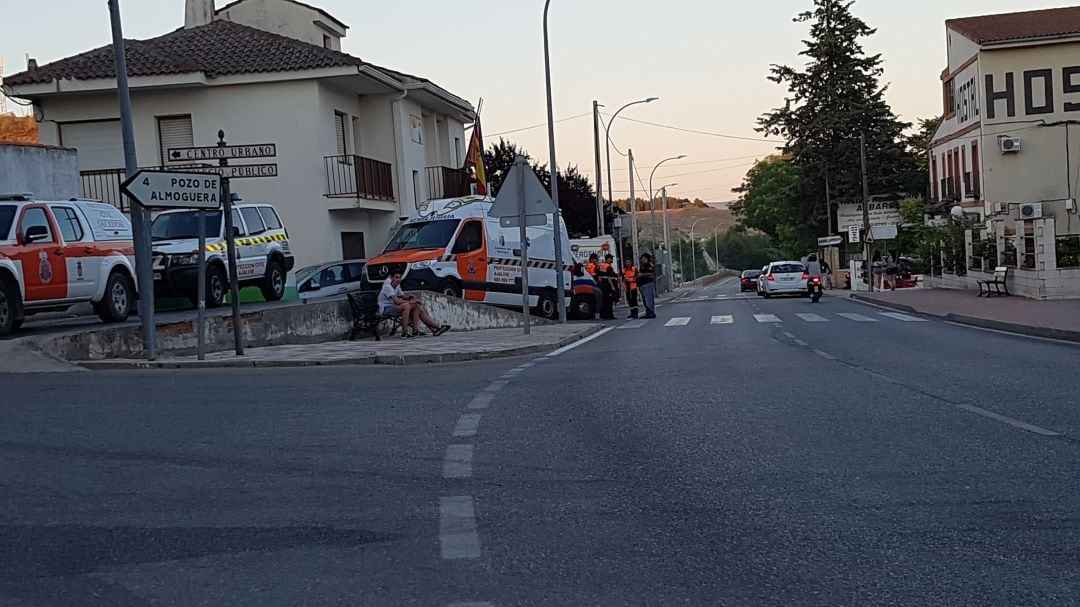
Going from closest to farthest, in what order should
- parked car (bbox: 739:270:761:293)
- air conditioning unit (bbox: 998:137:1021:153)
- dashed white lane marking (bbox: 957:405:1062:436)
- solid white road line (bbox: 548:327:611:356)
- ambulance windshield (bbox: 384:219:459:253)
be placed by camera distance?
1. dashed white lane marking (bbox: 957:405:1062:436)
2. solid white road line (bbox: 548:327:611:356)
3. ambulance windshield (bbox: 384:219:459:253)
4. air conditioning unit (bbox: 998:137:1021:153)
5. parked car (bbox: 739:270:761:293)

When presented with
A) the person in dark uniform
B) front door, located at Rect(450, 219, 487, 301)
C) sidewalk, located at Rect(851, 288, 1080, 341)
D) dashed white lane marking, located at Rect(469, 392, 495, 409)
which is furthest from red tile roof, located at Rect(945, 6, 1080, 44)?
dashed white lane marking, located at Rect(469, 392, 495, 409)

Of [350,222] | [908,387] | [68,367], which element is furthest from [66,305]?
[350,222]

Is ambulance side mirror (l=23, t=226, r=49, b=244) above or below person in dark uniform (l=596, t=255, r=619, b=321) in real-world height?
above

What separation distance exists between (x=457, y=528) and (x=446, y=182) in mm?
36361

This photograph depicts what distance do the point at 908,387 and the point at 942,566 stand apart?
660cm

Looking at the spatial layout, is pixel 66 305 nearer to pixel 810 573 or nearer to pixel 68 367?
pixel 68 367

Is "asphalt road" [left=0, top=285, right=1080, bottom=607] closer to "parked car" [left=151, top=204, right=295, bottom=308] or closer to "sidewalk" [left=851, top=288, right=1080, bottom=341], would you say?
"parked car" [left=151, top=204, right=295, bottom=308]

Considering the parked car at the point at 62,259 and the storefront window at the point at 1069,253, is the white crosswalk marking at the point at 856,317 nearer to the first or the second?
the storefront window at the point at 1069,253

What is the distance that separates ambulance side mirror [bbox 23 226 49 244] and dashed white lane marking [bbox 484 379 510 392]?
23.5ft

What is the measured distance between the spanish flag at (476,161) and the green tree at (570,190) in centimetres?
1785

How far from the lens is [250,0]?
4212 centimetres

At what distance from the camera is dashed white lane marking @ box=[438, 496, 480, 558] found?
5488 mm

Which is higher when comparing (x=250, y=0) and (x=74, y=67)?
(x=250, y=0)

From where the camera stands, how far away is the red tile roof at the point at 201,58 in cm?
3291
